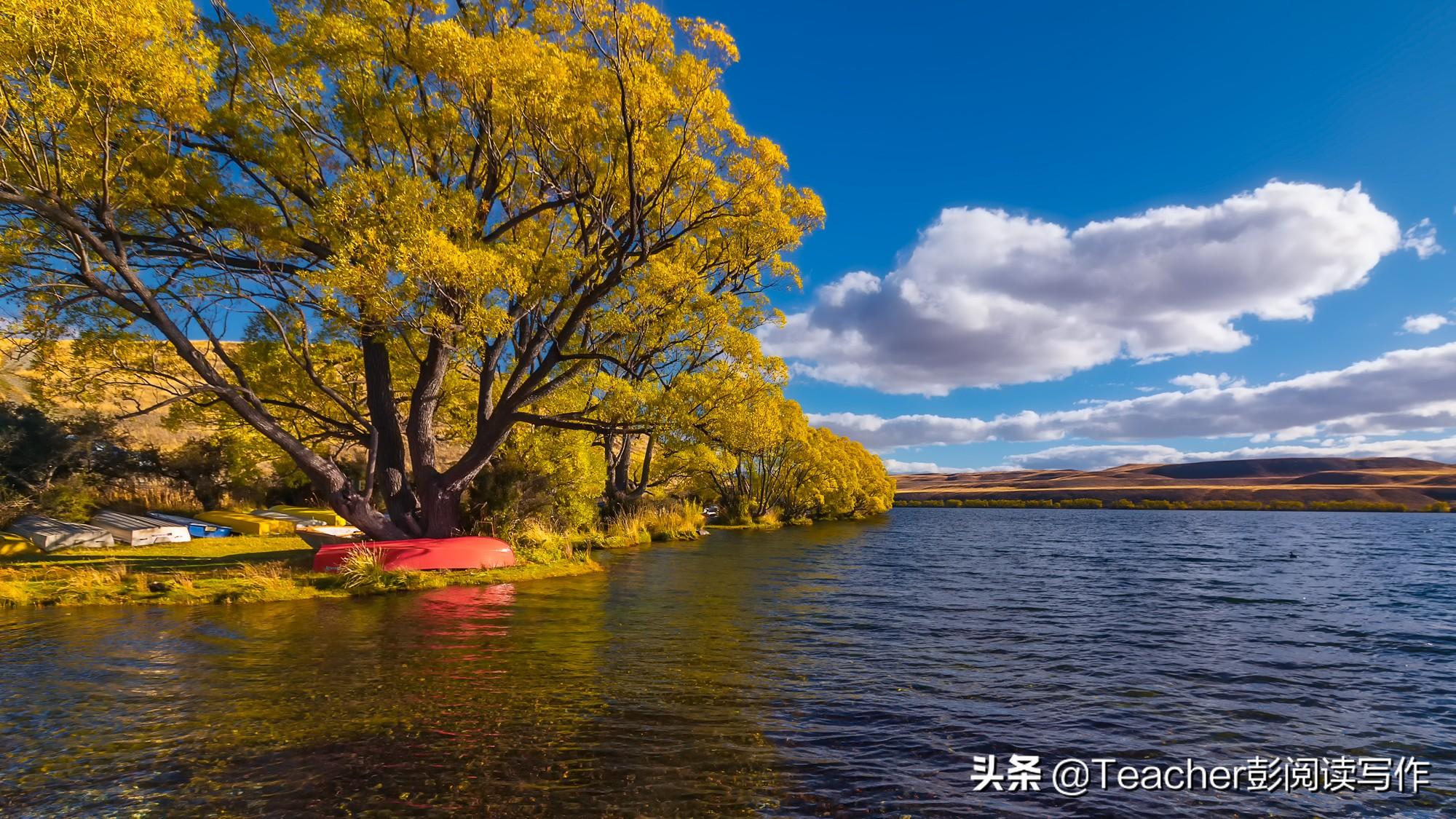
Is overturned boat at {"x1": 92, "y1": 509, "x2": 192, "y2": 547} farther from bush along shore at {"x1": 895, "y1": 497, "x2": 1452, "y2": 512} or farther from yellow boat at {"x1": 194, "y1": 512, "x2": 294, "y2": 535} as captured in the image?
bush along shore at {"x1": 895, "y1": 497, "x2": 1452, "y2": 512}

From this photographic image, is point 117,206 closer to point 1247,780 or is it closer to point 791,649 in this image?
point 791,649

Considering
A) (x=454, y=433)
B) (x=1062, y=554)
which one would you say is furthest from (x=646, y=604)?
(x=1062, y=554)

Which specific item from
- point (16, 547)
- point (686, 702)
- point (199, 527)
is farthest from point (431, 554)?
point (199, 527)

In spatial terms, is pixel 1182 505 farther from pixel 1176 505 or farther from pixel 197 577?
pixel 197 577

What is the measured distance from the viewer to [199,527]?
896 inches

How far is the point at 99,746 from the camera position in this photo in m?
5.75

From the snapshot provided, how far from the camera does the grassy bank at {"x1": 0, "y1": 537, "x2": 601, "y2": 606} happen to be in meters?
12.8

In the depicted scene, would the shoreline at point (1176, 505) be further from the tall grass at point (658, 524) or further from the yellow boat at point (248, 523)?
the yellow boat at point (248, 523)

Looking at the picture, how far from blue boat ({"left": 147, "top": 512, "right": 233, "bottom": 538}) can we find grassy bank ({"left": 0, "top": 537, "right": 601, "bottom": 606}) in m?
2.75

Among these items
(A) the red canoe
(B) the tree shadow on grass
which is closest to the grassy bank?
(B) the tree shadow on grass

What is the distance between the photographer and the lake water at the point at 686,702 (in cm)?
516

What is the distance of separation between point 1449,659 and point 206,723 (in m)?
17.9

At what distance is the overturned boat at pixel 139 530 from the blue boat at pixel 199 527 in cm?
90

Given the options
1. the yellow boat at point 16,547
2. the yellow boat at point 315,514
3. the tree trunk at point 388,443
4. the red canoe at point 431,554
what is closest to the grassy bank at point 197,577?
the red canoe at point 431,554
